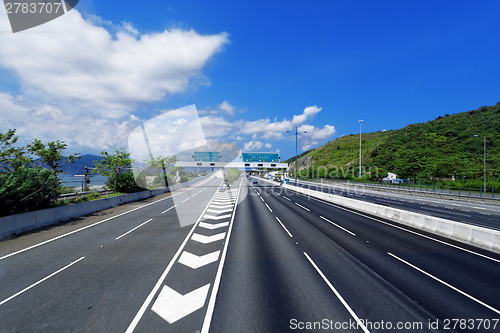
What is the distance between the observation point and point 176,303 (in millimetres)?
5688

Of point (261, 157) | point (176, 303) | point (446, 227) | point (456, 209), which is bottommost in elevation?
point (456, 209)

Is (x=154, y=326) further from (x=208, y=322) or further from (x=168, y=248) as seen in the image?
(x=168, y=248)

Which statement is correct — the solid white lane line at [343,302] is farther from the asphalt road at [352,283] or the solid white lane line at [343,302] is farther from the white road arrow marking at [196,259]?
the white road arrow marking at [196,259]

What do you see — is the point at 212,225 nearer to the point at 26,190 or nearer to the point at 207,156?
the point at 26,190

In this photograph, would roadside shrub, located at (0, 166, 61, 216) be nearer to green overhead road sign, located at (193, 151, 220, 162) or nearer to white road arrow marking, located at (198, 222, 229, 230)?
white road arrow marking, located at (198, 222, 229, 230)

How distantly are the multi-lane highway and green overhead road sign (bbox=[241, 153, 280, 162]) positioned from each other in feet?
151

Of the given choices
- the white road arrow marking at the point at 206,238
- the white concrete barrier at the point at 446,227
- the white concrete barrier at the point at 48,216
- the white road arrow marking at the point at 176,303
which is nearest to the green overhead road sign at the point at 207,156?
the white concrete barrier at the point at 48,216

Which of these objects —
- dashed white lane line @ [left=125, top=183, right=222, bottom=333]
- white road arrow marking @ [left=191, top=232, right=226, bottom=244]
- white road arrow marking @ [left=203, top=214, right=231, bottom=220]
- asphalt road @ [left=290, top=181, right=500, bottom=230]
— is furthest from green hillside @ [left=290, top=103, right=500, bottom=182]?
dashed white lane line @ [left=125, top=183, right=222, bottom=333]

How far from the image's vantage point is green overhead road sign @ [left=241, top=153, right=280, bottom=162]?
57844mm

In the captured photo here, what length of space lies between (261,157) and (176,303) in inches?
2085

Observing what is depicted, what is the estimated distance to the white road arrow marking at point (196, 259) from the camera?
8.04 m

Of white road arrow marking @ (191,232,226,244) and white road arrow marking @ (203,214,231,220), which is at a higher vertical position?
white road arrow marking @ (203,214,231,220)

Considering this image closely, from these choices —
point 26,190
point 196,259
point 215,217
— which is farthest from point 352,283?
point 26,190

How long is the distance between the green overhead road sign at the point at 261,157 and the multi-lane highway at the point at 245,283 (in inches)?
1811
